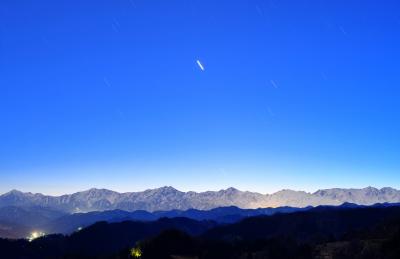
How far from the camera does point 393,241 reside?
18012cm

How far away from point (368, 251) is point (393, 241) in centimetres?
1833

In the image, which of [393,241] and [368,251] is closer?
[393,241]

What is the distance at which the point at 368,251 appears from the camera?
196 m
